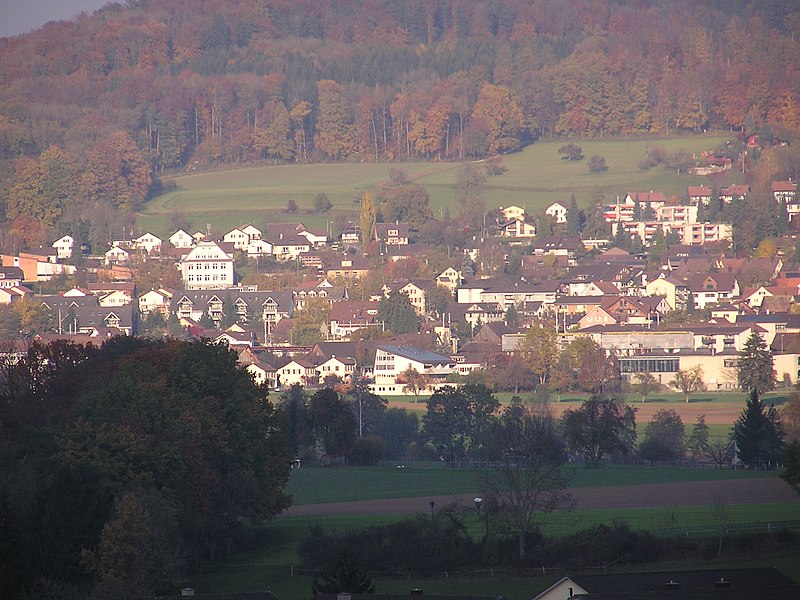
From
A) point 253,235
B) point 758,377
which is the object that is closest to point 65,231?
point 253,235

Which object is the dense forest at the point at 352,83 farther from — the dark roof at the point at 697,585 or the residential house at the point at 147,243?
the dark roof at the point at 697,585

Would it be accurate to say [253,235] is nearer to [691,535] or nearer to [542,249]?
[542,249]

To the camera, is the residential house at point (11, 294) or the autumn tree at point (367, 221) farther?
the autumn tree at point (367, 221)

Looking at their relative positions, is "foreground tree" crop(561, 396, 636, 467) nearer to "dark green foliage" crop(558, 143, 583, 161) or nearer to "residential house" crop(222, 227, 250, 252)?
"residential house" crop(222, 227, 250, 252)

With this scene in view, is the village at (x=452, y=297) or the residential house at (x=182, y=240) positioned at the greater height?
the residential house at (x=182, y=240)

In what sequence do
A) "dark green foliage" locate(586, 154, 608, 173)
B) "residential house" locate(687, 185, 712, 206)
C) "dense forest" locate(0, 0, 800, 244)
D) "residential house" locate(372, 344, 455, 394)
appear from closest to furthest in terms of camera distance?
1. "residential house" locate(372, 344, 455, 394)
2. "residential house" locate(687, 185, 712, 206)
3. "dark green foliage" locate(586, 154, 608, 173)
4. "dense forest" locate(0, 0, 800, 244)

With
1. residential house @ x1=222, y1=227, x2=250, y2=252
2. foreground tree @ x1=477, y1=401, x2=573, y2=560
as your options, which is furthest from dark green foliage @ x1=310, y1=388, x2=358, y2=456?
residential house @ x1=222, y1=227, x2=250, y2=252

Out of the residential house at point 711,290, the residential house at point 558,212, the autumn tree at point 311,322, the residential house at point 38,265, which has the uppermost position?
the residential house at point 558,212

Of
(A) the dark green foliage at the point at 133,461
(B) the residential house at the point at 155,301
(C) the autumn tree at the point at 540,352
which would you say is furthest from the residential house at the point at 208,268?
(A) the dark green foliage at the point at 133,461
